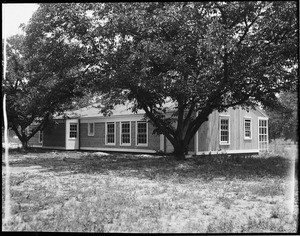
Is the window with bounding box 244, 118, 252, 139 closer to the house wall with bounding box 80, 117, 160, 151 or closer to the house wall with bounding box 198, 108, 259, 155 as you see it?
the house wall with bounding box 198, 108, 259, 155

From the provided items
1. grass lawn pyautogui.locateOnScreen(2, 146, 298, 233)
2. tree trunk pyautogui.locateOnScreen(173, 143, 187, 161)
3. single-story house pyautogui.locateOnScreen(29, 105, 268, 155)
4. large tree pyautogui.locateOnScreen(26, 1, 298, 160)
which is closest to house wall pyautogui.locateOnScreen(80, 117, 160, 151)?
single-story house pyautogui.locateOnScreen(29, 105, 268, 155)

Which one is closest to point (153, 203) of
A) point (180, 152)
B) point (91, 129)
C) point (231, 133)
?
point (180, 152)

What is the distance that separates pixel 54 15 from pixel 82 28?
116 centimetres

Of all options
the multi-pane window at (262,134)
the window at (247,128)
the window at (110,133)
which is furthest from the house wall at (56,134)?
the multi-pane window at (262,134)

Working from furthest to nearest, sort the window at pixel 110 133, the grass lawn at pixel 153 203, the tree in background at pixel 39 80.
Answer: the window at pixel 110 133 < the tree in background at pixel 39 80 < the grass lawn at pixel 153 203

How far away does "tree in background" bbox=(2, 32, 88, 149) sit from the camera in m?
14.5

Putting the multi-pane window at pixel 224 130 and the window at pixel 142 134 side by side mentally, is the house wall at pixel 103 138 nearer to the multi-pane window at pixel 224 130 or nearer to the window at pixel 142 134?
the window at pixel 142 134

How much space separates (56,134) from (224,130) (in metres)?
14.1

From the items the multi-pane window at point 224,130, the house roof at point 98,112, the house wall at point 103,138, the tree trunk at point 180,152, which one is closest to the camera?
the tree trunk at point 180,152

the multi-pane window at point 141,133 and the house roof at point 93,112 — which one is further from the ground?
the house roof at point 93,112

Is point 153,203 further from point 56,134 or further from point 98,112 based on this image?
point 56,134

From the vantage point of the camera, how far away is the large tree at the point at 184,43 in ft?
34.5

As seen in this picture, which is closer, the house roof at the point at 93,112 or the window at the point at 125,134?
the window at the point at 125,134

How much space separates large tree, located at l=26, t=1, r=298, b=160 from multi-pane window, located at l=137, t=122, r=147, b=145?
6.79m
